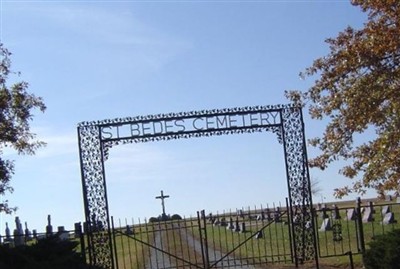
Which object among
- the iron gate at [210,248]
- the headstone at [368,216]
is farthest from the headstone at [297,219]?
the headstone at [368,216]

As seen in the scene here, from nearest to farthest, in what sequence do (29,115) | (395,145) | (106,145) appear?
(395,145) → (106,145) → (29,115)

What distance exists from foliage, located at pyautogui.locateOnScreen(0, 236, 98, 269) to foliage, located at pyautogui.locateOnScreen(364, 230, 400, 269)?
5763mm

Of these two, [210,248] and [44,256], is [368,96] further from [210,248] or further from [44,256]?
[210,248]

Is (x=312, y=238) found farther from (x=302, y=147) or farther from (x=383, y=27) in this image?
(x=383, y=27)

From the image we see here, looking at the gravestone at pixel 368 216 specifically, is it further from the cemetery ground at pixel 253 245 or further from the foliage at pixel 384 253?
the foliage at pixel 384 253

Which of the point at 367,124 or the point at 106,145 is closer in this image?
the point at 367,124

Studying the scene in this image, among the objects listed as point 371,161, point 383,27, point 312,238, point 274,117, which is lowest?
point 312,238

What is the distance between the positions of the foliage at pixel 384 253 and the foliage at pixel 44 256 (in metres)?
5.76

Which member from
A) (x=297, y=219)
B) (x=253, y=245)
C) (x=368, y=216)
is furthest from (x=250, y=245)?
(x=297, y=219)

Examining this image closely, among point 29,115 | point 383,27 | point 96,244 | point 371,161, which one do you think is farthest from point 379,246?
point 29,115

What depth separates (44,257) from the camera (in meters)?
15.0

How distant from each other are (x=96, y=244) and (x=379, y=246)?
642cm

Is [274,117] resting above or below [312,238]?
above

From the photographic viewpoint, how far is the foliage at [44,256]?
13.5 m
